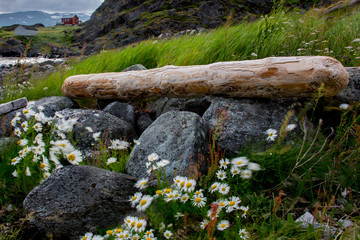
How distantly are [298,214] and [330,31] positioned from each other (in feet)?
14.8

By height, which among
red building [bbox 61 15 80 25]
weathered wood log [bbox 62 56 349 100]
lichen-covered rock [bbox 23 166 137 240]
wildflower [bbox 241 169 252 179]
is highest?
red building [bbox 61 15 80 25]

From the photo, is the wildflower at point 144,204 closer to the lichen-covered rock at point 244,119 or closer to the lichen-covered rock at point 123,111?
the lichen-covered rock at point 244,119

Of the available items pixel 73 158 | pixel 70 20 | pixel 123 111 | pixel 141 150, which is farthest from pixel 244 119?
pixel 70 20

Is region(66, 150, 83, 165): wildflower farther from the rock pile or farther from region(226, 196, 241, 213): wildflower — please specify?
region(226, 196, 241, 213): wildflower

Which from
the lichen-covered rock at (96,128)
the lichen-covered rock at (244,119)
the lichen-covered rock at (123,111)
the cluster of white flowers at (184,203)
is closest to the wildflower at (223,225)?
the cluster of white flowers at (184,203)

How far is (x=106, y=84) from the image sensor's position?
409 cm

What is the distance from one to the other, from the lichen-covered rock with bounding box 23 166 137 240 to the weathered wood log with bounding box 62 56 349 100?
5.77 ft

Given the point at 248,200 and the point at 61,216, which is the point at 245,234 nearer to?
the point at 248,200

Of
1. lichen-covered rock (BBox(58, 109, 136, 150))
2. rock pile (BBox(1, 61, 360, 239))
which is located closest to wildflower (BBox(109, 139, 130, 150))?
rock pile (BBox(1, 61, 360, 239))

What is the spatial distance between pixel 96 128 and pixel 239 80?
6.43 ft

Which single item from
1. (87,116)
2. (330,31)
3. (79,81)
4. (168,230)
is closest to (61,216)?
(168,230)

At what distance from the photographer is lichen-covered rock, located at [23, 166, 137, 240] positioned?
2.02 m

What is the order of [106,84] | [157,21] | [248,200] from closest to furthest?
[248,200] < [106,84] < [157,21]

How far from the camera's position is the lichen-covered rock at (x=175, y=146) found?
2271 mm
